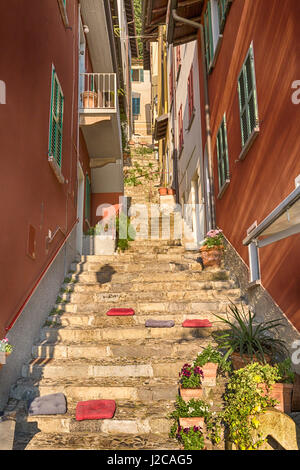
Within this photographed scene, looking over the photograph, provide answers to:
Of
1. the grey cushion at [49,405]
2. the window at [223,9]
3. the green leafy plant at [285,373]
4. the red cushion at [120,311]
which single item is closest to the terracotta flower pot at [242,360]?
the green leafy plant at [285,373]

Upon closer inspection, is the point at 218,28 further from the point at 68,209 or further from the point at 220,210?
the point at 68,209

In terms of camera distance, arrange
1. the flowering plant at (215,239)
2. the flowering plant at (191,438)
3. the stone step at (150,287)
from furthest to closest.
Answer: the flowering plant at (215,239) < the stone step at (150,287) < the flowering plant at (191,438)

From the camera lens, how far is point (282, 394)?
354 centimetres

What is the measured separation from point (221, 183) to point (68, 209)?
3.18 metres

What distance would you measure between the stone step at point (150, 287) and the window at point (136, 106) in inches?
1145

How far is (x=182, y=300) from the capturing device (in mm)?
6312

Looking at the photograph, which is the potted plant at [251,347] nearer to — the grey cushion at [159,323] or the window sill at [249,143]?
the grey cushion at [159,323]

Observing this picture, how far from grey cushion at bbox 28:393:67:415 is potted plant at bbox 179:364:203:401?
1240 millimetres

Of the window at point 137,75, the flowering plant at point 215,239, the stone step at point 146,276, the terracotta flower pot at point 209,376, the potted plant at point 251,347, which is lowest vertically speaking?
the terracotta flower pot at point 209,376

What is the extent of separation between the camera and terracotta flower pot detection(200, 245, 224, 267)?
7617 mm

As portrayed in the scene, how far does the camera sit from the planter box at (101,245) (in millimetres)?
10203

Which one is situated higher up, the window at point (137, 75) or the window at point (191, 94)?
the window at point (137, 75)

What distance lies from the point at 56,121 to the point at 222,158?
325cm

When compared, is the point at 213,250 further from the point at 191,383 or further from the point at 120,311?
the point at 191,383
